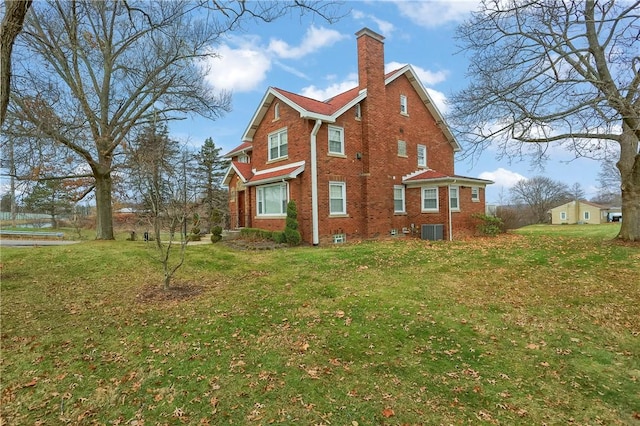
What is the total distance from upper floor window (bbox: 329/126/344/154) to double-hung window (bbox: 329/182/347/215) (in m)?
1.71

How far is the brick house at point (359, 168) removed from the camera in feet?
51.5

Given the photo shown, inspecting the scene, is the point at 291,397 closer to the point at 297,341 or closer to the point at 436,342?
the point at 297,341

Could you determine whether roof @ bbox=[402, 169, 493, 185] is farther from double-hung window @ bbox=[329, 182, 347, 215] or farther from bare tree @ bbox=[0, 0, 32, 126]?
bare tree @ bbox=[0, 0, 32, 126]

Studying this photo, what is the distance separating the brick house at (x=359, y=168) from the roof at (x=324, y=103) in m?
0.06

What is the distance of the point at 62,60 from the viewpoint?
14.9 metres

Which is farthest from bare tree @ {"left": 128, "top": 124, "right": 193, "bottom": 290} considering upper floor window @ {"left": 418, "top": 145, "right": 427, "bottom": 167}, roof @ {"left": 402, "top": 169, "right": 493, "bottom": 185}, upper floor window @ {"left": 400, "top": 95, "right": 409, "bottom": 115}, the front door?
upper floor window @ {"left": 418, "top": 145, "right": 427, "bottom": 167}

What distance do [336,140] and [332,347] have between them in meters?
12.7

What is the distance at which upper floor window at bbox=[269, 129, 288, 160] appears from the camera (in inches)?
680

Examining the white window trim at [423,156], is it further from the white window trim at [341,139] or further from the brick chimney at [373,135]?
the white window trim at [341,139]

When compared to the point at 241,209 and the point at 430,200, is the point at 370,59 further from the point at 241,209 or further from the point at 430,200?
the point at 241,209

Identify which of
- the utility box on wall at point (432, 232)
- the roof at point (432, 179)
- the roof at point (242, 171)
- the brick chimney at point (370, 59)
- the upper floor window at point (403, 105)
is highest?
the brick chimney at point (370, 59)

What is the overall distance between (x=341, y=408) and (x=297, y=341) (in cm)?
174

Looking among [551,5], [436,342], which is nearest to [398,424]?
[436,342]

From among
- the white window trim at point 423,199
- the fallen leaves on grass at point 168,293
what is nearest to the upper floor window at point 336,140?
the white window trim at point 423,199
